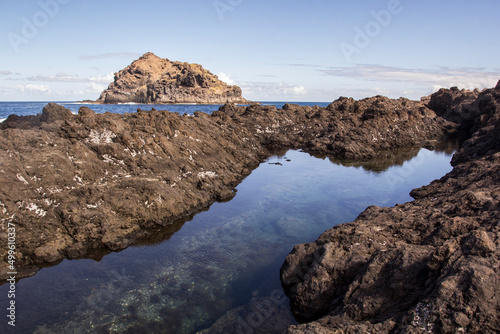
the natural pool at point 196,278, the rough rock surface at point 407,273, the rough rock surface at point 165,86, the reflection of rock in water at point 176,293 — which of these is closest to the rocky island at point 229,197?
the rough rock surface at point 407,273

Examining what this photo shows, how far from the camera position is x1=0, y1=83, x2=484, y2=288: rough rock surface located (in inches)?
479

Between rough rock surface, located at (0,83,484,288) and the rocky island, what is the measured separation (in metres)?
0.06

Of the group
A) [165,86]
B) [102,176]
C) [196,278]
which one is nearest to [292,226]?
[196,278]

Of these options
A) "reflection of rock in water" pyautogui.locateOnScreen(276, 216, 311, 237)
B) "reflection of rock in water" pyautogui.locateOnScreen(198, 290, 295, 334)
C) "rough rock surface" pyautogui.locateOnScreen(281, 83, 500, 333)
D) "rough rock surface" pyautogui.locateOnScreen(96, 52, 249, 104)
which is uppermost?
"rough rock surface" pyautogui.locateOnScreen(96, 52, 249, 104)

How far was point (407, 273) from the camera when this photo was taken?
6594mm

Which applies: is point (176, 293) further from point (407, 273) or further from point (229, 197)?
point (229, 197)

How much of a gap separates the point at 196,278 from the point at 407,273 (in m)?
6.63

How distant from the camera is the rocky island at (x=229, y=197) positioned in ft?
18.9

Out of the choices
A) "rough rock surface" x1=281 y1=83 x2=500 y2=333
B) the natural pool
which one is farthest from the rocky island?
the natural pool

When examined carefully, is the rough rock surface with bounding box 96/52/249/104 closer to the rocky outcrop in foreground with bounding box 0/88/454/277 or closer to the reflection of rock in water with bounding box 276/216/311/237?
the rocky outcrop in foreground with bounding box 0/88/454/277

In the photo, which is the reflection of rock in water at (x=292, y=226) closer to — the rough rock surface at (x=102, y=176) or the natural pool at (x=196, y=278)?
the natural pool at (x=196, y=278)

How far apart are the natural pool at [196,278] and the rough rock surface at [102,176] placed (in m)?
1.11

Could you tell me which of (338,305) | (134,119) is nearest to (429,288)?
(338,305)

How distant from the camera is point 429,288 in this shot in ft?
19.1
